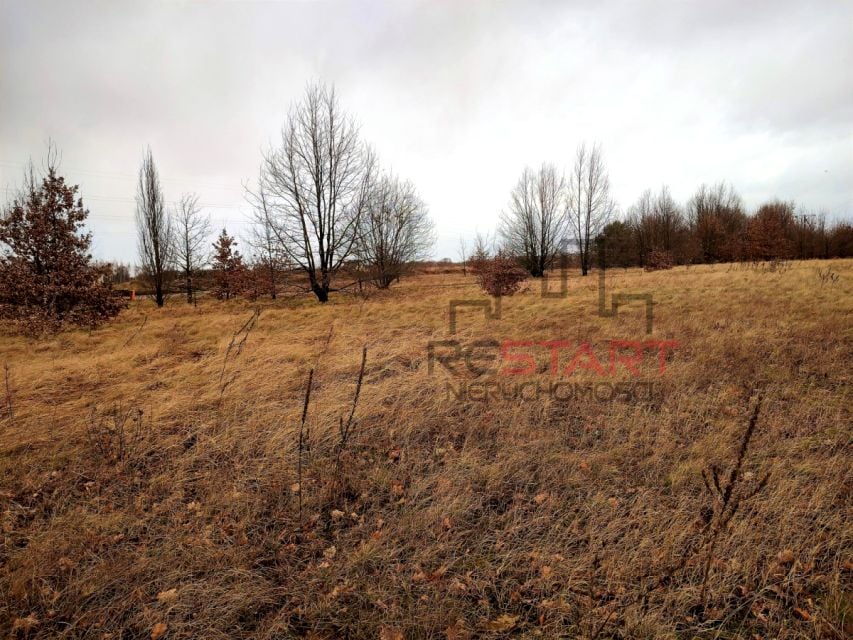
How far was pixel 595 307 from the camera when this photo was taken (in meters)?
9.48

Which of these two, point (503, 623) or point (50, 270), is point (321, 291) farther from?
point (503, 623)

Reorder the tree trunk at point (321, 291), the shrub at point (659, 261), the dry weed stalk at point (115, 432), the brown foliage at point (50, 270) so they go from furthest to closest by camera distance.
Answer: the shrub at point (659, 261) → the tree trunk at point (321, 291) → the brown foliage at point (50, 270) → the dry weed stalk at point (115, 432)

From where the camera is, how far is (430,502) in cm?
304

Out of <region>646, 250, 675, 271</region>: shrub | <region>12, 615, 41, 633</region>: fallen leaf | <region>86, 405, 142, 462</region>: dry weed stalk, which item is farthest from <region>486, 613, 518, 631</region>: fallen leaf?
<region>646, 250, 675, 271</region>: shrub

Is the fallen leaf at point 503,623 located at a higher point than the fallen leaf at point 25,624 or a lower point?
lower

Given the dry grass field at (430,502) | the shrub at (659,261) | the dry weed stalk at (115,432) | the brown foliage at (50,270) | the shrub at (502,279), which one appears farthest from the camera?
the shrub at (659,261)

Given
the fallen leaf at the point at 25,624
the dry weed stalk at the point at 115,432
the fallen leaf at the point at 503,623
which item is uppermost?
the dry weed stalk at the point at 115,432

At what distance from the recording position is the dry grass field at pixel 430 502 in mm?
2121

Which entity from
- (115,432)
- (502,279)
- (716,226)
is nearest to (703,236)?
(716,226)

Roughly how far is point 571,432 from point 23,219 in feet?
50.7

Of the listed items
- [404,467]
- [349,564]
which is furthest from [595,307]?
[349,564]

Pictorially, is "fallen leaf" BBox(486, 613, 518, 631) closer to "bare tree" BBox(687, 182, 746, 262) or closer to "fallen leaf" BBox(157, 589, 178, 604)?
"fallen leaf" BBox(157, 589, 178, 604)

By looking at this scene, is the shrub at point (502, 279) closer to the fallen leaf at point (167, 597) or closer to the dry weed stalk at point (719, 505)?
the dry weed stalk at point (719, 505)

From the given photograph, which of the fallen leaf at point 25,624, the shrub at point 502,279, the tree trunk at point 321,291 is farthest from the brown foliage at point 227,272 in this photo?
the fallen leaf at point 25,624
